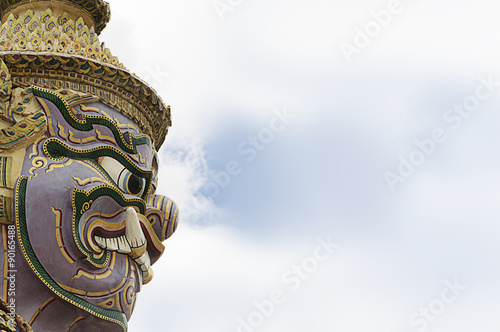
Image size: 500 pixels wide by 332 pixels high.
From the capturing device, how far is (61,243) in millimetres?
9039

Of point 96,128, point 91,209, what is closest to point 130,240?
point 91,209

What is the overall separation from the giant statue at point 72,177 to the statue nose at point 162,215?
14mm

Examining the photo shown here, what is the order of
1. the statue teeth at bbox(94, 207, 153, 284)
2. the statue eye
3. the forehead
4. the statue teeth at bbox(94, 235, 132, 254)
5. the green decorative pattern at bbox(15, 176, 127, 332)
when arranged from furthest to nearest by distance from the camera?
1. the statue eye
2. the forehead
3. the statue teeth at bbox(94, 207, 153, 284)
4. the statue teeth at bbox(94, 235, 132, 254)
5. the green decorative pattern at bbox(15, 176, 127, 332)

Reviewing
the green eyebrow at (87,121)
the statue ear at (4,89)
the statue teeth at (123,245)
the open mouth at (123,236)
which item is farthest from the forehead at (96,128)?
the statue teeth at (123,245)

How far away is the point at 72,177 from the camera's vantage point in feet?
30.7

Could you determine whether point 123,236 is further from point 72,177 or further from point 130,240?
point 72,177

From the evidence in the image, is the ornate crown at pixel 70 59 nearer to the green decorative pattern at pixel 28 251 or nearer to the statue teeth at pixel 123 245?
the green decorative pattern at pixel 28 251

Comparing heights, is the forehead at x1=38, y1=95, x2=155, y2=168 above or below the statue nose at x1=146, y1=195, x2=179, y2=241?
above

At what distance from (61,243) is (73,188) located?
62 cm

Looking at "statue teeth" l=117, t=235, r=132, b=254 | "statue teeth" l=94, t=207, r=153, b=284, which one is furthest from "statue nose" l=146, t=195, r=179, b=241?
"statue teeth" l=117, t=235, r=132, b=254

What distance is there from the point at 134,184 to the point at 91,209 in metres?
0.87

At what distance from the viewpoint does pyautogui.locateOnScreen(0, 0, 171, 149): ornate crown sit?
Answer: 1002 centimetres

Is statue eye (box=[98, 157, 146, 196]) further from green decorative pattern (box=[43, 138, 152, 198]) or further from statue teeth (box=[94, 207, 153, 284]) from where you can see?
statue teeth (box=[94, 207, 153, 284])

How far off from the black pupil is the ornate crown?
888 mm
